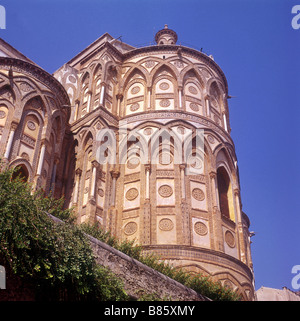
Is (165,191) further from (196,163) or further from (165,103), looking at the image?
(165,103)

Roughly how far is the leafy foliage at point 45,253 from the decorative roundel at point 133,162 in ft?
38.2

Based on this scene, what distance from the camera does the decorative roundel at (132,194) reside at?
20.9m

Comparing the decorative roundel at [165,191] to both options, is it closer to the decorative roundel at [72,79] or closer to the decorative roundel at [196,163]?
the decorative roundel at [196,163]

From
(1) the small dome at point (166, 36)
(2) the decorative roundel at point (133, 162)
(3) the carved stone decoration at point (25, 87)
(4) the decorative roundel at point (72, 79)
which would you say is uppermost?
(1) the small dome at point (166, 36)

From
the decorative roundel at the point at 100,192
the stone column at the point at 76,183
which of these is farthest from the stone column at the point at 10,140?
the decorative roundel at the point at 100,192

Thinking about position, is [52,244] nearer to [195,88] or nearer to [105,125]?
[105,125]

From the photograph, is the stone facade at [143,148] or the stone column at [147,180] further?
the stone column at [147,180]

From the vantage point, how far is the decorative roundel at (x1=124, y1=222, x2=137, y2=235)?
19.9m

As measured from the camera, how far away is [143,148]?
71.9 feet

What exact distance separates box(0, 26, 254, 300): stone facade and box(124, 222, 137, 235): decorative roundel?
47 millimetres

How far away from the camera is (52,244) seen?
29.9 ft

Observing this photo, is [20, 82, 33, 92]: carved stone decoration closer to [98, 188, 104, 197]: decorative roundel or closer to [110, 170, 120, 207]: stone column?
[110, 170, 120, 207]: stone column

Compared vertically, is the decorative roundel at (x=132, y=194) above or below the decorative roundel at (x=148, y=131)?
below
